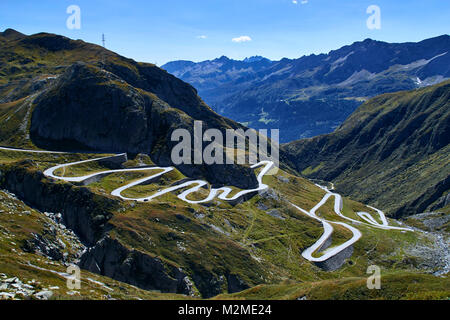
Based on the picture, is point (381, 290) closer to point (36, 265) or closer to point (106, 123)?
point (36, 265)

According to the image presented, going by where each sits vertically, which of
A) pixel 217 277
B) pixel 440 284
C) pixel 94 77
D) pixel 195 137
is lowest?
pixel 217 277

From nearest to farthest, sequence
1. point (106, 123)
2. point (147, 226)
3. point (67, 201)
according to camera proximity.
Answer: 1. point (147, 226)
2. point (67, 201)
3. point (106, 123)

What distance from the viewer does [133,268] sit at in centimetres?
9012

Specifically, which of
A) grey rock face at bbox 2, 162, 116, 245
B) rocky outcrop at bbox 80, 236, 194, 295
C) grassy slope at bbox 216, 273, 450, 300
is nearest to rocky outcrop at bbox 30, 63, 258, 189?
grey rock face at bbox 2, 162, 116, 245

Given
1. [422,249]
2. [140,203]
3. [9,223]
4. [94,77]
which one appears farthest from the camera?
[94,77]

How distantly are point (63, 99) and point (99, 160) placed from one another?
45.4 m

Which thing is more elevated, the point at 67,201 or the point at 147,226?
the point at 67,201

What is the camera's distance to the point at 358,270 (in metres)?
138

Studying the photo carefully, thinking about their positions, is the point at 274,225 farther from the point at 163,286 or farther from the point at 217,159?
the point at 163,286

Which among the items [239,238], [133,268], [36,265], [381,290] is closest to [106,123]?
[239,238]

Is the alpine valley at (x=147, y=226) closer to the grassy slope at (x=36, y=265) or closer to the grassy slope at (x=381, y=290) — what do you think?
the grassy slope at (x=381, y=290)
